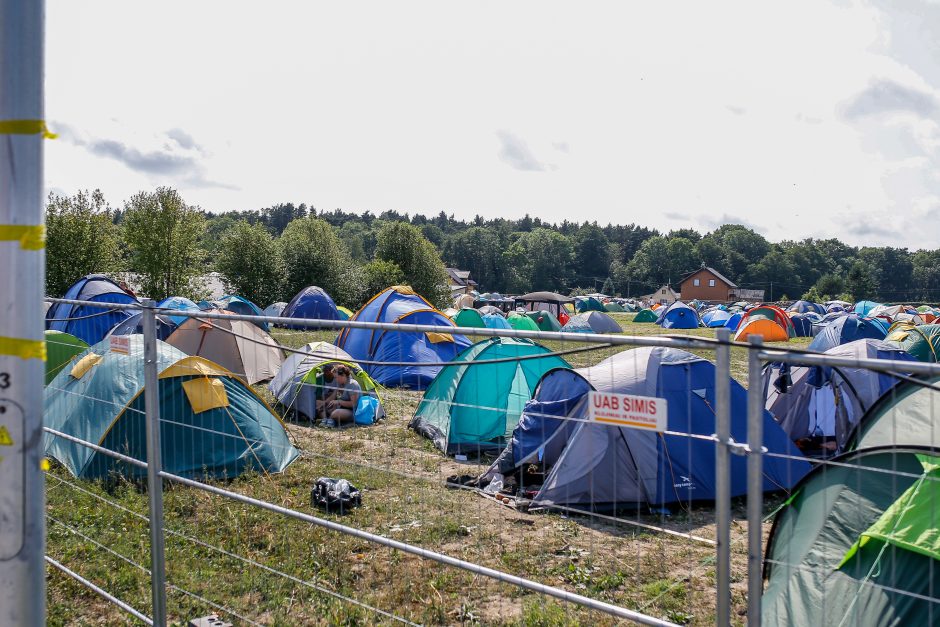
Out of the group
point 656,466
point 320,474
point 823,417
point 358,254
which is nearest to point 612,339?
point 656,466

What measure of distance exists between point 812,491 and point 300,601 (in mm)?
3228

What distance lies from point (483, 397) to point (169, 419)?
12.4 ft

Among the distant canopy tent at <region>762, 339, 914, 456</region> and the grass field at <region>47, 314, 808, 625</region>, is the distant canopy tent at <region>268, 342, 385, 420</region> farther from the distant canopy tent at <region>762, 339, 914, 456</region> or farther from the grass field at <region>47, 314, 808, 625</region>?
the distant canopy tent at <region>762, 339, 914, 456</region>

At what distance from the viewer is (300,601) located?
4516 mm

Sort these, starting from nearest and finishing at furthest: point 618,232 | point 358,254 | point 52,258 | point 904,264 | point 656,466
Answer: point 656,466
point 52,258
point 358,254
point 904,264
point 618,232

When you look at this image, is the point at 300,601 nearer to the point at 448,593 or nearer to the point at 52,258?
the point at 448,593

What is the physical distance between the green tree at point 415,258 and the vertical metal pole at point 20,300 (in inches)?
1371

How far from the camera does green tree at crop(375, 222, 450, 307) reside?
36.9 m

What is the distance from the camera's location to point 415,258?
3703 cm

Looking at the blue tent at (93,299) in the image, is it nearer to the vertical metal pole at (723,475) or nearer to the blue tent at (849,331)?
the vertical metal pole at (723,475)

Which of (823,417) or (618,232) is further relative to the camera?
(618,232)

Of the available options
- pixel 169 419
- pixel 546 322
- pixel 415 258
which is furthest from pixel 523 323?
pixel 169 419

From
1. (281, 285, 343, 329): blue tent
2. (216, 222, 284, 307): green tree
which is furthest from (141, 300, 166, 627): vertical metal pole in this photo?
(216, 222, 284, 307): green tree

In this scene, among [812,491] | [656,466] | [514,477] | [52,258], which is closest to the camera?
[812,491]
